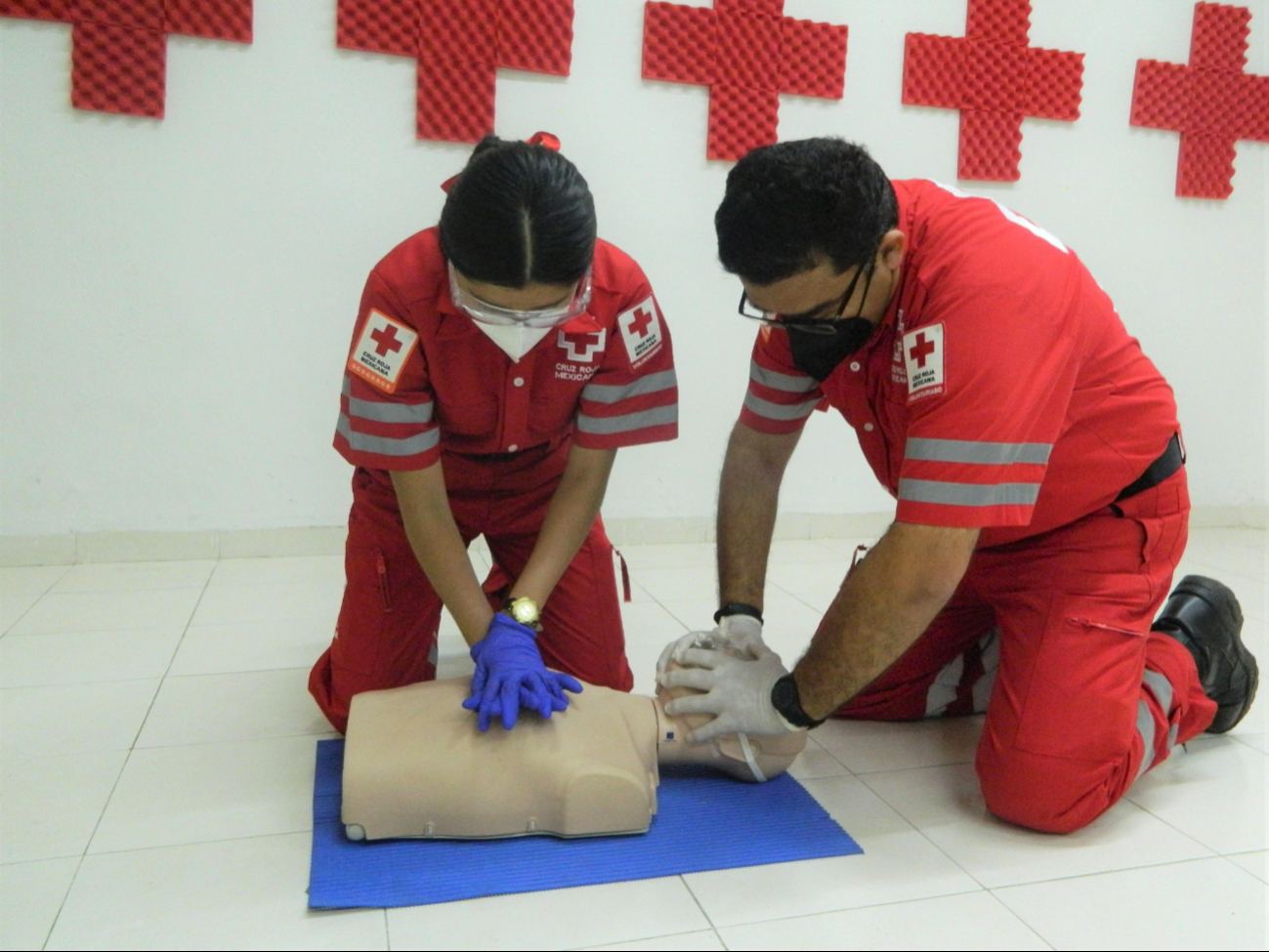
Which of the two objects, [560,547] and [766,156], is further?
[560,547]

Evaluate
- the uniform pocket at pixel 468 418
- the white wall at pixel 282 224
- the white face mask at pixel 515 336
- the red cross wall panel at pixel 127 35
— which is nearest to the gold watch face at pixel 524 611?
the uniform pocket at pixel 468 418

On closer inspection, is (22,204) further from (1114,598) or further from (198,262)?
(1114,598)

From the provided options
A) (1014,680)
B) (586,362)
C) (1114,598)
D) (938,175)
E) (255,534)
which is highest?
(938,175)

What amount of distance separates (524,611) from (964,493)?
68cm

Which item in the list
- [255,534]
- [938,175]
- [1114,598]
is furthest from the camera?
[938,175]

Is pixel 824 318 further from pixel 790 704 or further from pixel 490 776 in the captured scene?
pixel 490 776

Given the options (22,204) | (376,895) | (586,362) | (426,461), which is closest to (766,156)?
(586,362)

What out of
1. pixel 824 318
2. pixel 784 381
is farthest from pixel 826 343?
pixel 784 381

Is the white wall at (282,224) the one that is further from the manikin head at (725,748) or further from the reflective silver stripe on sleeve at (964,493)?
the reflective silver stripe on sleeve at (964,493)

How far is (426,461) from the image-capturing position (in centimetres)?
158

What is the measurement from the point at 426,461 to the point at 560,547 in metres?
0.26

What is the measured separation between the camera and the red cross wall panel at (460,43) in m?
2.76

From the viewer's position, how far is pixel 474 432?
1.70 m

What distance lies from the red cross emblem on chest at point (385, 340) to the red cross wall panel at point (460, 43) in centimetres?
152
